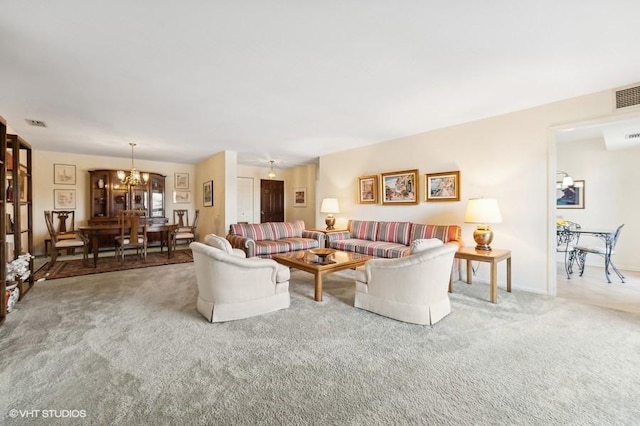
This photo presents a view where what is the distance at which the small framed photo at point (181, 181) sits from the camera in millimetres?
7684

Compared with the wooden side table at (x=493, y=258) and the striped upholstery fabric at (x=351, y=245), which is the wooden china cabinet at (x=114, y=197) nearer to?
the striped upholstery fabric at (x=351, y=245)

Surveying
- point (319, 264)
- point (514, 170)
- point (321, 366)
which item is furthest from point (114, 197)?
point (514, 170)

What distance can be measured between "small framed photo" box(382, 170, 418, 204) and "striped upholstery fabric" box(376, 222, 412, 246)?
450mm

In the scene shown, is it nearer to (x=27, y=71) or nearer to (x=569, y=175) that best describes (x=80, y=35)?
(x=27, y=71)

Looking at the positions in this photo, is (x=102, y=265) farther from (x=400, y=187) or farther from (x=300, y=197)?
(x=400, y=187)

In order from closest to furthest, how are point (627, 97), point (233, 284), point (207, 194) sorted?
point (233, 284), point (627, 97), point (207, 194)

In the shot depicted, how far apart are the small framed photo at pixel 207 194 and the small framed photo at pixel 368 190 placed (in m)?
3.67

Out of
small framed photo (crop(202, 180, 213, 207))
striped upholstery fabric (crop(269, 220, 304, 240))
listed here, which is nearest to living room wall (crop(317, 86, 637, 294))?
striped upholstery fabric (crop(269, 220, 304, 240))

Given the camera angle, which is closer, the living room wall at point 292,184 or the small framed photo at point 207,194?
the small framed photo at point 207,194

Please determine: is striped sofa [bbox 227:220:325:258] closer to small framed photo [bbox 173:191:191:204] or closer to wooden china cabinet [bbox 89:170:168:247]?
wooden china cabinet [bbox 89:170:168:247]

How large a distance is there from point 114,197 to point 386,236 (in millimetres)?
6398

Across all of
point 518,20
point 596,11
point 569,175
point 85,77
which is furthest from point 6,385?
point 569,175

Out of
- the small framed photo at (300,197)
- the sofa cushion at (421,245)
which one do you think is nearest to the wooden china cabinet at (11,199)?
the sofa cushion at (421,245)

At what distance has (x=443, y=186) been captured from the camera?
4.48 m
